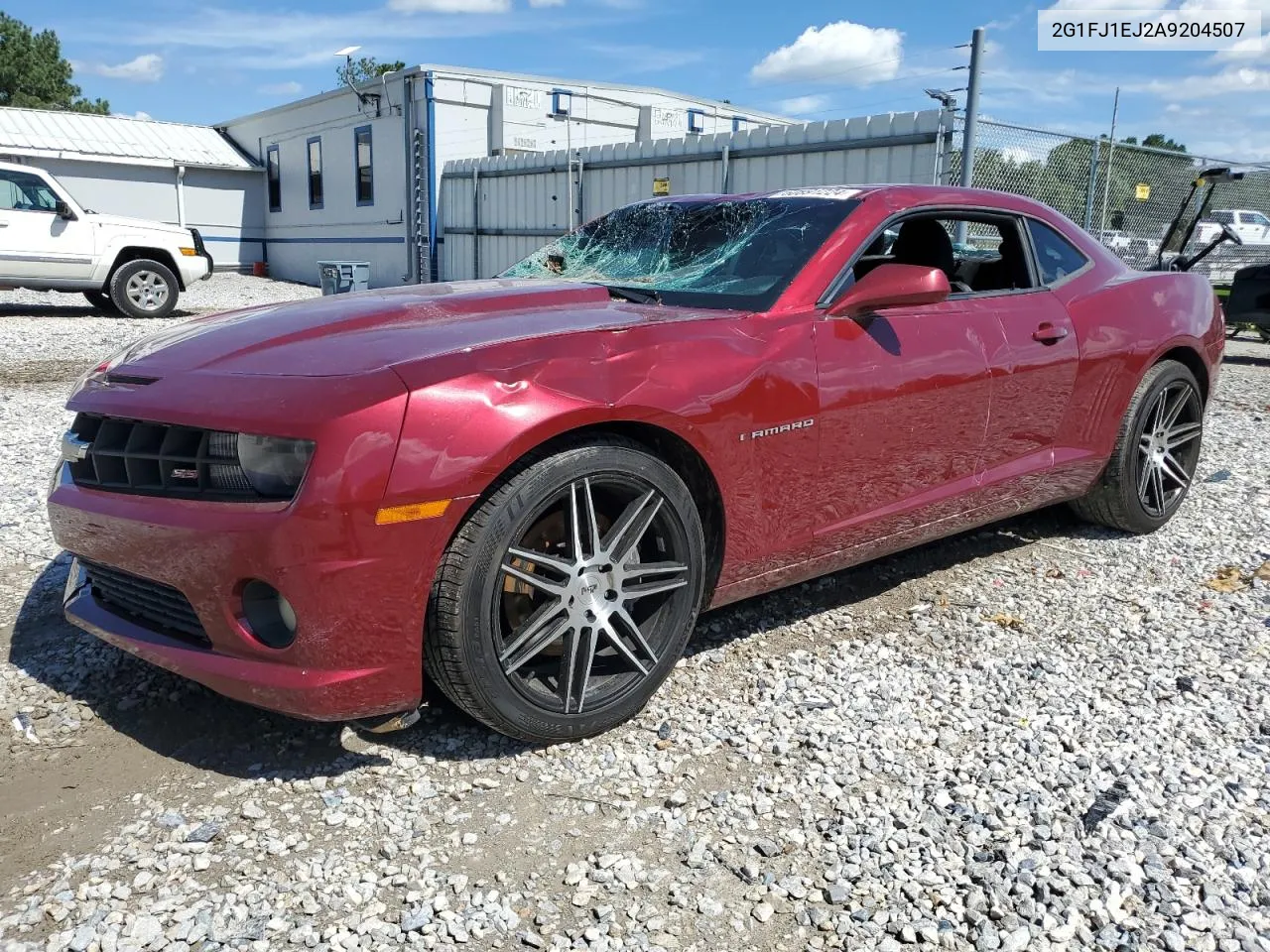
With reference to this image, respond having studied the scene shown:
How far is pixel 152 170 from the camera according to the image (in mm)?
25281

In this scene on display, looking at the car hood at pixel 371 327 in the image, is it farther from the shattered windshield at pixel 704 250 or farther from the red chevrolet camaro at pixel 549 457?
the shattered windshield at pixel 704 250

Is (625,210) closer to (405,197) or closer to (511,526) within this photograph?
(511,526)

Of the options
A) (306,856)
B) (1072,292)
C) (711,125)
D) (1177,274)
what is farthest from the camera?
(711,125)

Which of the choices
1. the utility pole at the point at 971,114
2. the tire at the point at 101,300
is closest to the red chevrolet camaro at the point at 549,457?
the utility pole at the point at 971,114

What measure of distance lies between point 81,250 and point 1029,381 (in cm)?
1271

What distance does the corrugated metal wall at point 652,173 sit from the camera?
34.7 feet

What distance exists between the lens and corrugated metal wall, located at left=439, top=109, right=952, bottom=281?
10586mm

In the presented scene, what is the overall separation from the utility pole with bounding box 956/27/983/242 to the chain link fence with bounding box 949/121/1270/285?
0.69ft

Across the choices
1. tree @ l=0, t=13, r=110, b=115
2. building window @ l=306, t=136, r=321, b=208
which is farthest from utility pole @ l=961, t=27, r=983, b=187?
tree @ l=0, t=13, r=110, b=115

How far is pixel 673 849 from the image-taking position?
7.50 feet

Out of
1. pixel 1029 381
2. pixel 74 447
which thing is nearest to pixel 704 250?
pixel 1029 381

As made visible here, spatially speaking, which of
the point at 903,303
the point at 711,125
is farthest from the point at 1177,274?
the point at 711,125

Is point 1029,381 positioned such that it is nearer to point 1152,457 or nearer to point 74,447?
point 1152,457

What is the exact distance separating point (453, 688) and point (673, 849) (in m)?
0.65
